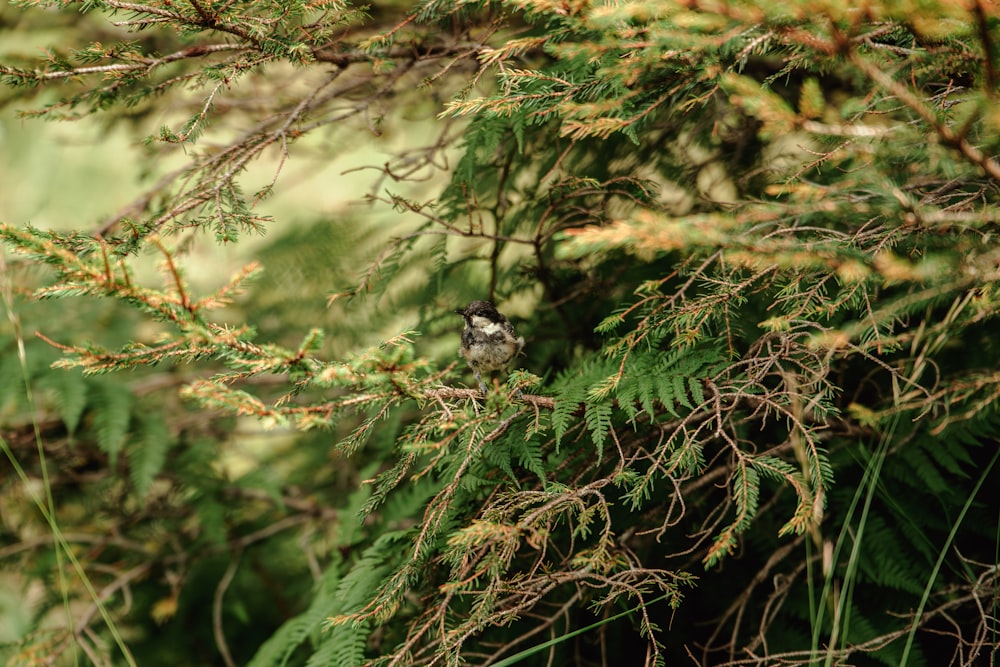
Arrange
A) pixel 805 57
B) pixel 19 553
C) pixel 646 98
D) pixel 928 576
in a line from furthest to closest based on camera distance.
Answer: pixel 19 553 → pixel 928 576 → pixel 646 98 → pixel 805 57

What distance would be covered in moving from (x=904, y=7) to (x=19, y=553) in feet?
13.5

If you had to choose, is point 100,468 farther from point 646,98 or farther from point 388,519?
point 646,98

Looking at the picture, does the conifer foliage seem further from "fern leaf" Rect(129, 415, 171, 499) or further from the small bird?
the small bird

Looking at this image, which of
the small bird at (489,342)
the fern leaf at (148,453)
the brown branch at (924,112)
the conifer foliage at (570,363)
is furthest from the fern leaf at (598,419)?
the fern leaf at (148,453)

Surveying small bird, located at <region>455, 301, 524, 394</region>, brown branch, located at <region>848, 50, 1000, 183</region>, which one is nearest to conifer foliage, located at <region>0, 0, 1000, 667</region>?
brown branch, located at <region>848, 50, 1000, 183</region>

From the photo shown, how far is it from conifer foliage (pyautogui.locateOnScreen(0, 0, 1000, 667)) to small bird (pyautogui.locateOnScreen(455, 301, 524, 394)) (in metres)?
0.14

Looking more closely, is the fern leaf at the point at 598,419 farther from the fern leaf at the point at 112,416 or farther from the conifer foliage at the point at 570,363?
the fern leaf at the point at 112,416

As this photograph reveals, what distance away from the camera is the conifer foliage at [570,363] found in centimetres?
153

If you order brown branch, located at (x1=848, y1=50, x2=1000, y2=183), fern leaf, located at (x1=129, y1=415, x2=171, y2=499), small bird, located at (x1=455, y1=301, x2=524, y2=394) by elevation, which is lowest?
fern leaf, located at (x1=129, y1=415, x2=171, y2=499)

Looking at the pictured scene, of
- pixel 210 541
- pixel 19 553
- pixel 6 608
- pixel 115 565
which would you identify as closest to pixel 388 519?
pixel 210 541

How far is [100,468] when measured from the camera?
12.3ft

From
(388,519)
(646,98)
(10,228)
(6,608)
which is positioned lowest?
(6,608)

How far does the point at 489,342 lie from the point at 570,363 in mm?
393

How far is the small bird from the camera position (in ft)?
8.26
